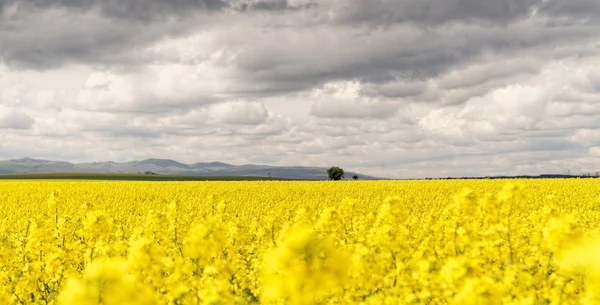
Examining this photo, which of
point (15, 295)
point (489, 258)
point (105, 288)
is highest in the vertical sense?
point (105, 288)

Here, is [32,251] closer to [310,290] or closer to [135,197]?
[310,290]

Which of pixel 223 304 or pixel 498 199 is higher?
pixel 498 199

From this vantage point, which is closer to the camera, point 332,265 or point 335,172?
point 332,265

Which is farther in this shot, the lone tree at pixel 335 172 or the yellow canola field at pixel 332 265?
the lone tree at pixel 335 172

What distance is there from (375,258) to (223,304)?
2894mm

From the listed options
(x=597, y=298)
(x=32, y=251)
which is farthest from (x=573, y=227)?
(x=32, y=251)

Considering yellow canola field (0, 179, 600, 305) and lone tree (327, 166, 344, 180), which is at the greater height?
lone tree (327, 166, 344, 180)

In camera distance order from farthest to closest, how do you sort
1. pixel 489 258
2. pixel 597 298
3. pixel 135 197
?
pixel 135 197
pixel 489 258
pixel 597 298

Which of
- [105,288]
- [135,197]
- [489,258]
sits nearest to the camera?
[105,288]

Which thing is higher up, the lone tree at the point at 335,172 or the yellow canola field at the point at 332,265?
the lone tree at the point at 335,172

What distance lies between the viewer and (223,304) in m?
4.87

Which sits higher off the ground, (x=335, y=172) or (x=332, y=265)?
(x=335, y=172)

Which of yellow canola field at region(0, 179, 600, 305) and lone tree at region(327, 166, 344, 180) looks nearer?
yellow canola field at region(0, 179, 600, 305)

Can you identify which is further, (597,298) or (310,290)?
(597,298)
